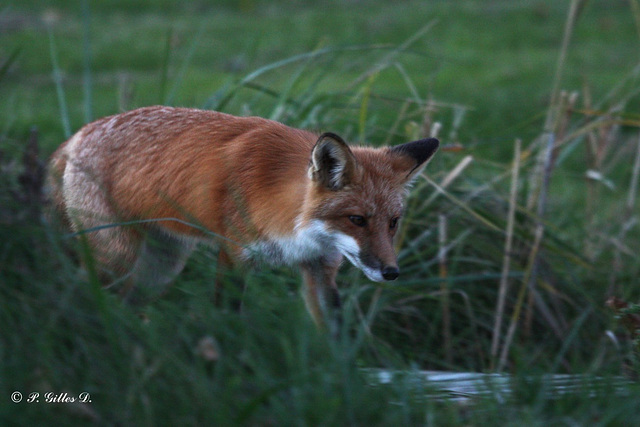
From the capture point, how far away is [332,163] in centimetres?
347

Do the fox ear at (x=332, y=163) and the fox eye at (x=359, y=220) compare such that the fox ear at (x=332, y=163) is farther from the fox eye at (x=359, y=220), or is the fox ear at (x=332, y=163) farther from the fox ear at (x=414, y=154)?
the fox ear at (x=414, y=154)

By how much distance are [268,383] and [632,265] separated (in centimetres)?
424

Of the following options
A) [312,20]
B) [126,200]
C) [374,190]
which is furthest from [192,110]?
[312,20]

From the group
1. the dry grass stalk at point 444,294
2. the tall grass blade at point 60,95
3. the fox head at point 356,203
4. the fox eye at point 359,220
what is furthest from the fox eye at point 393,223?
the tall grass blade at point 60,95

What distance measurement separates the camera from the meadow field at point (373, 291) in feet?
7.67

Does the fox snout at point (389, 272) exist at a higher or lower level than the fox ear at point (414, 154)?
lower

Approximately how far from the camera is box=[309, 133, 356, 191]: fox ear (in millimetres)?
3334

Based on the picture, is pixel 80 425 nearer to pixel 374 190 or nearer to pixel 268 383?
pixel 268 383

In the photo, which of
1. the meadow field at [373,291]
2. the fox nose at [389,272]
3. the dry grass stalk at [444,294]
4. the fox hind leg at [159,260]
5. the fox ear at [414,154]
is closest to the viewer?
the meadow field at [373,291]

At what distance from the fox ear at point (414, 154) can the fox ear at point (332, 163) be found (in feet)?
1.26

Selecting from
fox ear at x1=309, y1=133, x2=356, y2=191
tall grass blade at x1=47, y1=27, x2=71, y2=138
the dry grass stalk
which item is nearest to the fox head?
fox ear at x1=309, y1=133, x2=356, y2=191

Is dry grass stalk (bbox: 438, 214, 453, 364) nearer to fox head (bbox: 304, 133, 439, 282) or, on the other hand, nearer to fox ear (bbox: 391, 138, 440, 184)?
fox ear (bbox: 391, 138, 440, 184)

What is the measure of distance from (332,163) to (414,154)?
0.53 m

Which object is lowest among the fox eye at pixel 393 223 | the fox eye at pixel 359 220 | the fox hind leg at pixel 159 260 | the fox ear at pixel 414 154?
the fox hind leg at pixel 159 260
